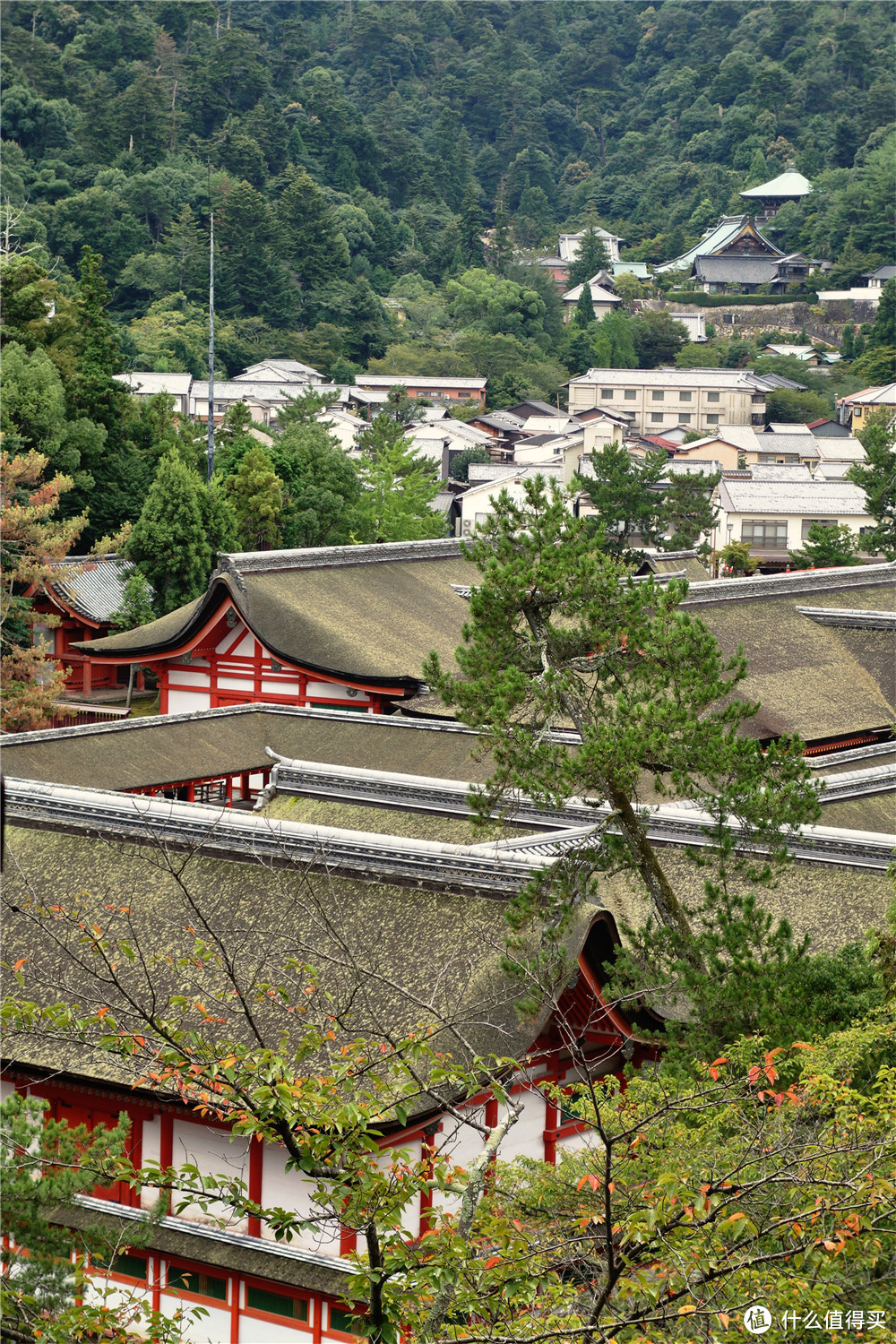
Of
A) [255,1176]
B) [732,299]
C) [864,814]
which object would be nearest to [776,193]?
[732,299]

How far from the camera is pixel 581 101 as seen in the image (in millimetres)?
133625

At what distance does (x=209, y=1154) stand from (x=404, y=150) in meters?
109

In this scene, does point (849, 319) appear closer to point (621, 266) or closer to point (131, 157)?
point (621, 266)

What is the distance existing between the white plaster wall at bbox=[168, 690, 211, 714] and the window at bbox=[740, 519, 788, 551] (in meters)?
31.8

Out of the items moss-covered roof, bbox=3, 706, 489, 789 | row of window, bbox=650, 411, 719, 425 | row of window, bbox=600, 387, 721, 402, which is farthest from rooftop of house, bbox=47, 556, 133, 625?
row of window, bbox=600, 387, 721, 402

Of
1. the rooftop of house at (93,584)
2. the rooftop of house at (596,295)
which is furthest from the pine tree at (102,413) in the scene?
the rooftop of house at (596,295)

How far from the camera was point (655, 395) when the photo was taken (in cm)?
7900

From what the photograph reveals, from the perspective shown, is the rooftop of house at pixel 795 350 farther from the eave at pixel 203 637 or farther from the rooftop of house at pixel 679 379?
the eave at pixel 203 637

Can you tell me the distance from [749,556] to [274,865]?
37.0 m

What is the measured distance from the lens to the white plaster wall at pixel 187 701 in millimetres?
23219

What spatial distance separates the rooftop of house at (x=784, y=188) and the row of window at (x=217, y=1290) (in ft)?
343

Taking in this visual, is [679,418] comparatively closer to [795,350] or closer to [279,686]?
[795,350]

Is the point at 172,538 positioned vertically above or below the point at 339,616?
above

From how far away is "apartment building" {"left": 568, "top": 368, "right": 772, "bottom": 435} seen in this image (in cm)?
7738
